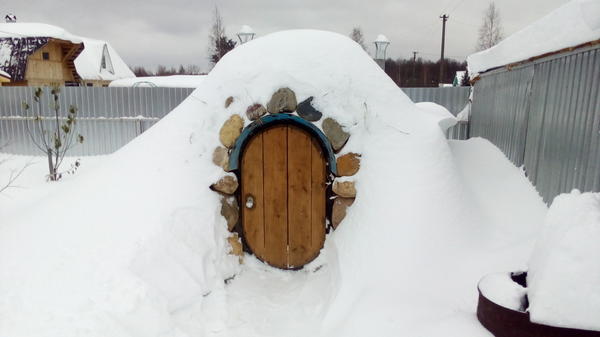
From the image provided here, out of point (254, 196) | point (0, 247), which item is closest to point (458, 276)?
point (254, 196)

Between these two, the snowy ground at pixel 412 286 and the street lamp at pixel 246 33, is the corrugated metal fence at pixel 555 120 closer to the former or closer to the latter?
the snowy ground at pixel 412 286

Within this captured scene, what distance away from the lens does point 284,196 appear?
444 centimetres

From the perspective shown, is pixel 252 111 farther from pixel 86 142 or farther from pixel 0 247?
pixel 86 142

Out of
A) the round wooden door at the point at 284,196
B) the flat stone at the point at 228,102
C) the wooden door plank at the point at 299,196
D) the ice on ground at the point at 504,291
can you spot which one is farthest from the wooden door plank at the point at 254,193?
the ice on ground at the point at 504,291

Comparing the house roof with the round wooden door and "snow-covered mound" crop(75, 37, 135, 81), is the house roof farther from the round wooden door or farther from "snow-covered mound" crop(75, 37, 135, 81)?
the round wooden door

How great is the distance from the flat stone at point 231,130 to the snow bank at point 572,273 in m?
3.12

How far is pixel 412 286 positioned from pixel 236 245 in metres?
2.00

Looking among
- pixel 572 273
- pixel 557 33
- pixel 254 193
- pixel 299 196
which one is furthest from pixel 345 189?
pixel 572 273

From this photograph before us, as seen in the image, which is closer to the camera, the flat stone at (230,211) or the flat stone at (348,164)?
the flat stone at (348,164)

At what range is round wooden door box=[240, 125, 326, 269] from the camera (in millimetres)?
4336

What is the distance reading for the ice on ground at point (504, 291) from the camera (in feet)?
7.23

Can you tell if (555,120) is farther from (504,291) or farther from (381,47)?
(381,47)

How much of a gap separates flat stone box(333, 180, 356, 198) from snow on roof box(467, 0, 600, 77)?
2.10 metres

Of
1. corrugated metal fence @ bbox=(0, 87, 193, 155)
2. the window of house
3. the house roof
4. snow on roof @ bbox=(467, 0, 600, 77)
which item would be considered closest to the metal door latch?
snow on roof @ bbox=(467, 0, 600, 77)
